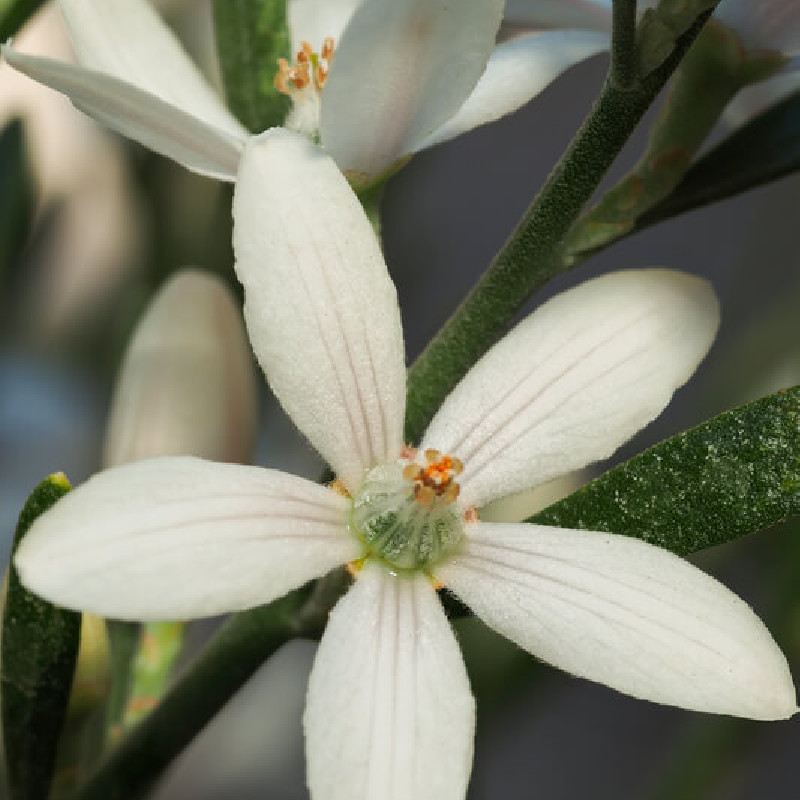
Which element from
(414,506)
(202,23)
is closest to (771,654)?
(414,506)

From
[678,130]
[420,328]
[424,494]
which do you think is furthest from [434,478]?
[420,328]

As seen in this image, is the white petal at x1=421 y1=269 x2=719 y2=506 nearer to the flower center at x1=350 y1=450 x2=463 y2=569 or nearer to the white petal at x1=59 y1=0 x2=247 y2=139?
the flower center at x1=350 y1=450 x2=463 y2=569

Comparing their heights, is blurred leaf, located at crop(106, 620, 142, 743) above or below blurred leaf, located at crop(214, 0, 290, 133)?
below

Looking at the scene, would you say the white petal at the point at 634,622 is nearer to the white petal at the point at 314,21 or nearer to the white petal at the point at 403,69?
the white petal at the point at 403,69

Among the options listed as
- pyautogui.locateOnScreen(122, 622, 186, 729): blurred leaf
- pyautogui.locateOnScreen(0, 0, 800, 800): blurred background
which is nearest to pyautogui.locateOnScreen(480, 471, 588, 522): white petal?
pyautogui.locateOnScreen(0, 0, 800, 800): blurred background

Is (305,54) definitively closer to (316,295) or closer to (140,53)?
(140,53)

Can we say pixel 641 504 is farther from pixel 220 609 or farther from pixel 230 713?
pixel 230 713

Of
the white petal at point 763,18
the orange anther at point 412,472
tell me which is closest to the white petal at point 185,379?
the orange anther at point 412,472
